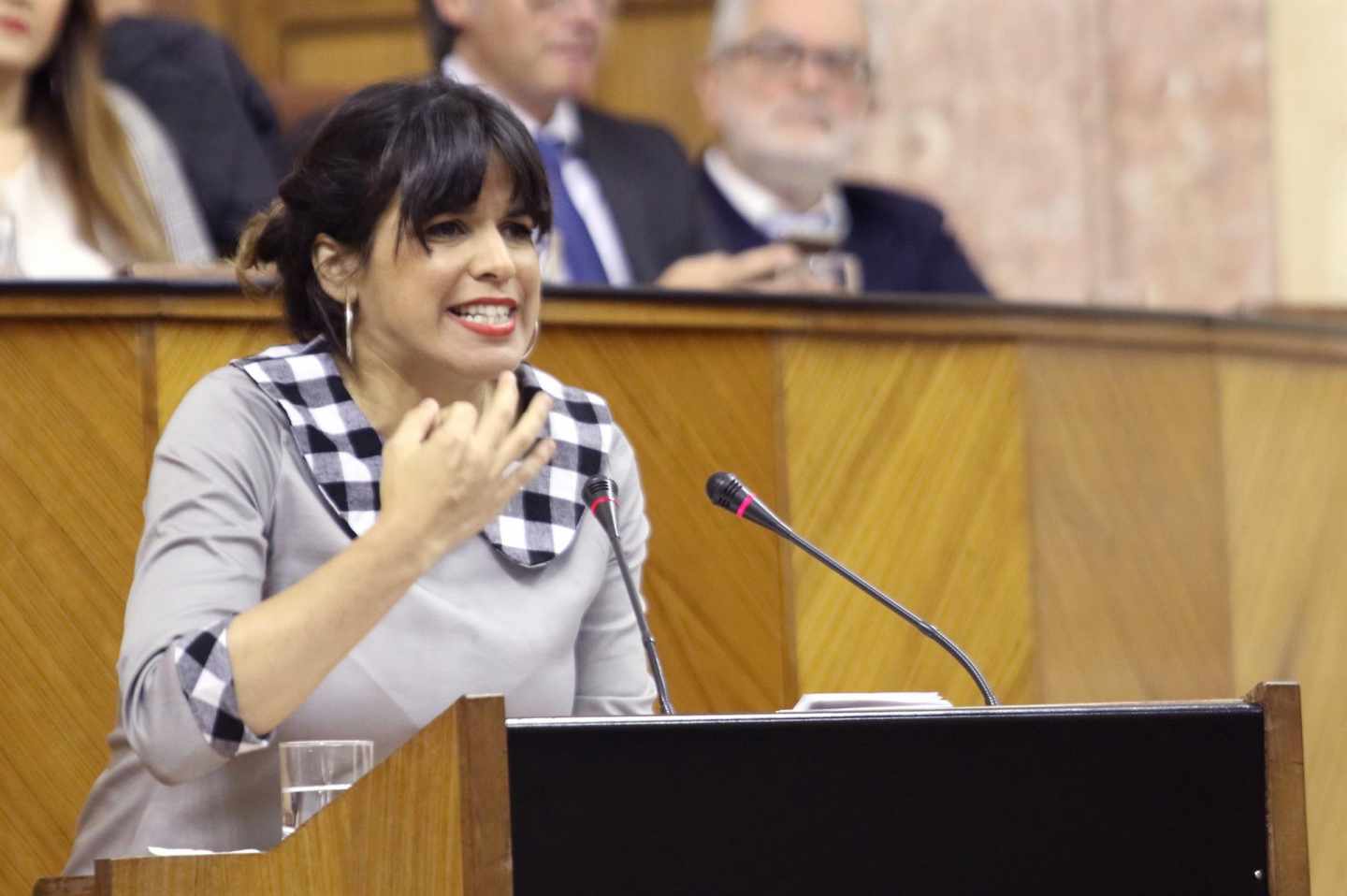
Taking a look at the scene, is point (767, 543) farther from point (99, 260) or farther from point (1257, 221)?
point (1257, 221)

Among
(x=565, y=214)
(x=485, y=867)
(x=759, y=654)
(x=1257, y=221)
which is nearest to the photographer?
(x=485, y=867)

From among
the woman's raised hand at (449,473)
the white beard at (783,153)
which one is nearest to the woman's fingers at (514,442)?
the woman's raised hand at (449,473)

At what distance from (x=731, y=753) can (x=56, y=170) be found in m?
1.93

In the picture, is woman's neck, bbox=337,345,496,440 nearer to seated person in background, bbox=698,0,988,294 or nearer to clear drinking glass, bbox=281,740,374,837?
clear drinking glass, bbox=281,740,374,837

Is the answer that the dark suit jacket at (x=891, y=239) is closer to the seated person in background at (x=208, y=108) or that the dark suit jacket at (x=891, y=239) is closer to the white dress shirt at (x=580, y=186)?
the white dress shirt at (x=580, y=186)

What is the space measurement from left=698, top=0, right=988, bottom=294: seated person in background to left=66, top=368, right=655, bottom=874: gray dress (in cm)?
186

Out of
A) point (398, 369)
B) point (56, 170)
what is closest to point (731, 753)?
point (398, 369)

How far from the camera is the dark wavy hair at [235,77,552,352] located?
7.00 ft

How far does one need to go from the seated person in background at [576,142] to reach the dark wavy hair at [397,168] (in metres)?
1.43

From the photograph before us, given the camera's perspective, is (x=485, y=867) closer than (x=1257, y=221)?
Yes

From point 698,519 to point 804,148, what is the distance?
131cm

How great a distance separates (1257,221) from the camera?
17.2 feet

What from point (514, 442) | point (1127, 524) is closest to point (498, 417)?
point (514, 442)

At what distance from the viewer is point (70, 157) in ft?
10.5
